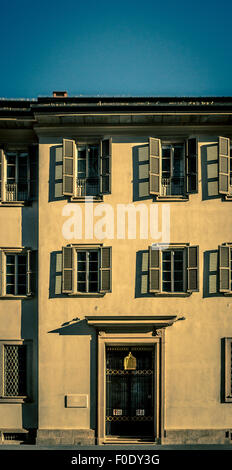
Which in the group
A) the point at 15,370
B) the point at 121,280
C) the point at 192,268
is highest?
the point at 192,268

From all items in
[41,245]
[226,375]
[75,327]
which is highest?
[41,245]

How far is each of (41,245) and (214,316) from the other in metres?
6.30

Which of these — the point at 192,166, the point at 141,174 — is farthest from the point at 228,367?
the point at 141,174

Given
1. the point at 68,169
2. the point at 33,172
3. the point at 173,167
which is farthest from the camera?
the point at 33,172

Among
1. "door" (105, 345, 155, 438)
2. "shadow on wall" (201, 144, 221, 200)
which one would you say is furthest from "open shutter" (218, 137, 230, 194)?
"door" (105, 345, 155, 438)

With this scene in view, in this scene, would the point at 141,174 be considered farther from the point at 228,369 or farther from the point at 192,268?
the point at 228,369

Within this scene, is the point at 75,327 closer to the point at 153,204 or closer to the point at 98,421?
the point at 98,421

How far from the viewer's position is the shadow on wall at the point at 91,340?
58.2 feet

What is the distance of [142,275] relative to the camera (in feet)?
58.9

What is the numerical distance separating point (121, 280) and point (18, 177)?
5179 mm

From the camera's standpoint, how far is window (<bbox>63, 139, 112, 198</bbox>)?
18.1 m

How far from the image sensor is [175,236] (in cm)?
1809

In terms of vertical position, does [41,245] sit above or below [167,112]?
below
